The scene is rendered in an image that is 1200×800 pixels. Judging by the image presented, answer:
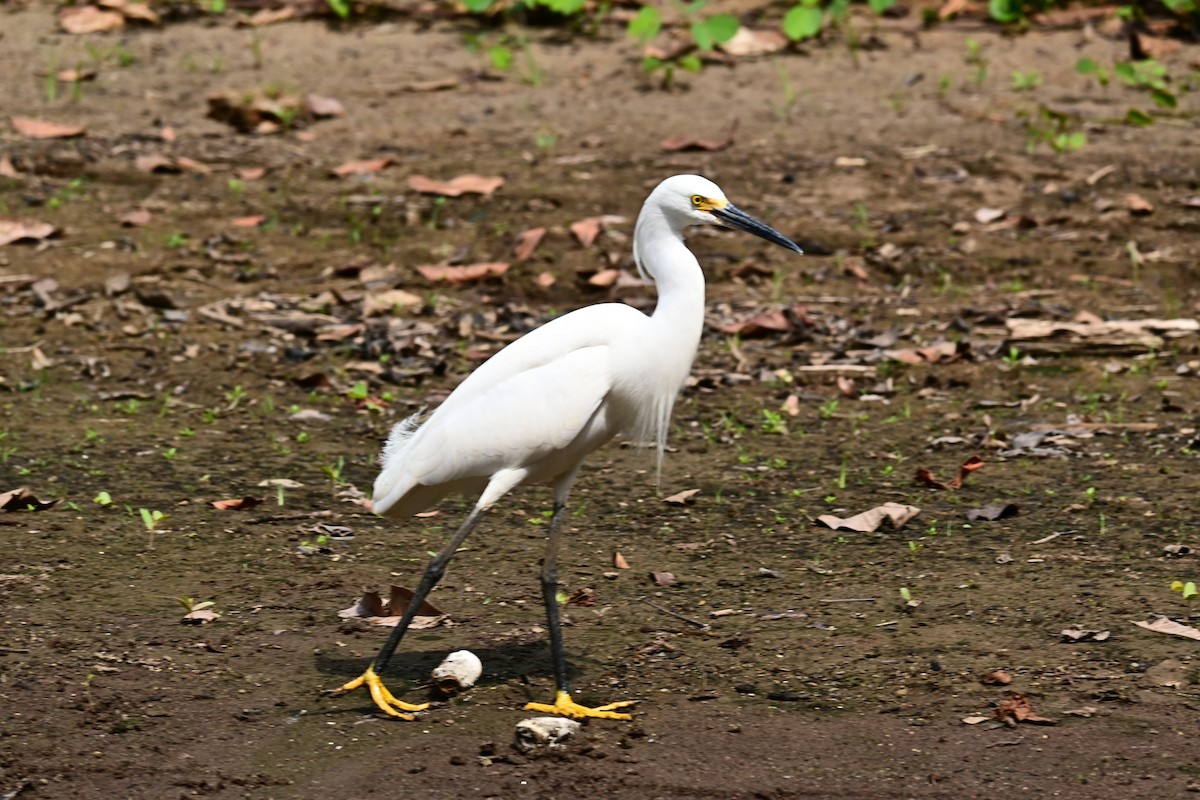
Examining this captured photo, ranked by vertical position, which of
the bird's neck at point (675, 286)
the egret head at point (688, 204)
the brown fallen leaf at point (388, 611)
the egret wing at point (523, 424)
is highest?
the egret head at point (688, 204)

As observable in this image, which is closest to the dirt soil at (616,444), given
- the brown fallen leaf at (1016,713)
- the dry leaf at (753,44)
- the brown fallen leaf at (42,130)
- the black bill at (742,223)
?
the brown fallen leaf at (1016,713)

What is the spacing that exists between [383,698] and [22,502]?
1.95 meters

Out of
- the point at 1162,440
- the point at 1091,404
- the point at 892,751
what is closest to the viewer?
the point at 892,751

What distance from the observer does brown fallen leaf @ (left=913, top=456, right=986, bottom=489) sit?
18.7 feet

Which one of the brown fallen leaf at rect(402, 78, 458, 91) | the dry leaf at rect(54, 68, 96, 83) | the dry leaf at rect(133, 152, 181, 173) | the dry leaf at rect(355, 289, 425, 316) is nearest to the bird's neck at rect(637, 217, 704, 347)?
the dry leaf at rect(355, 289, 425, 316)

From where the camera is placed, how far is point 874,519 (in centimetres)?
534

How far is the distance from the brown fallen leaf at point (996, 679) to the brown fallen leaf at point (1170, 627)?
51 cm

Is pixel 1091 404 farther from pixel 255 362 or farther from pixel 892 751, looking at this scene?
pixel 255 362

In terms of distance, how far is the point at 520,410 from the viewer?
4.15m

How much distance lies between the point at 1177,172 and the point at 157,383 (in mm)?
5583

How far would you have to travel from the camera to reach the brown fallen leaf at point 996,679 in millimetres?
4129

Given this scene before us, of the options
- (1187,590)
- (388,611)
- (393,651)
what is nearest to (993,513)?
(1187,590)

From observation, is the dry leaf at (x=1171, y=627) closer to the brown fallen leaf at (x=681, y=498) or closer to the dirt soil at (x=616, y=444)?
the dirt soil at (x=616, y=444)

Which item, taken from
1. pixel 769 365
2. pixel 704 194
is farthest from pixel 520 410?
pixel 769 365
